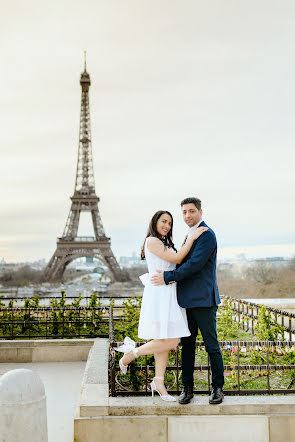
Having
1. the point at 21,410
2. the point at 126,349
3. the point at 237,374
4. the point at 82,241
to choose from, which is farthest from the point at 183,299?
the point at 82,241

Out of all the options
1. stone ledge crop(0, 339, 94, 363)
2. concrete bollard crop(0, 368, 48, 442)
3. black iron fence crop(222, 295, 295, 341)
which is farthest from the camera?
stone ledge crop(0, 339, 94, 363)

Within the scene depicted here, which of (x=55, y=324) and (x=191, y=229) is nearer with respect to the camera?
(x=191, y=229)

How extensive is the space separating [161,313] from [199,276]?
1.36 ft

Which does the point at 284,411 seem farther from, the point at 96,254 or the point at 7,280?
the point at 7,280

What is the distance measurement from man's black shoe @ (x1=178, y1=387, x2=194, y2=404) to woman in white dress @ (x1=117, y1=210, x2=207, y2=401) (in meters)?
0.08

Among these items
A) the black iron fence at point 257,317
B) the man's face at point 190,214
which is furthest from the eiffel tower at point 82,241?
the man's face at point 190,214

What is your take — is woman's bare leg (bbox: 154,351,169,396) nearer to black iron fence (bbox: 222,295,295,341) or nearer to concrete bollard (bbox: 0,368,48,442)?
concrete bollard (bbox: 0,368,48,442)

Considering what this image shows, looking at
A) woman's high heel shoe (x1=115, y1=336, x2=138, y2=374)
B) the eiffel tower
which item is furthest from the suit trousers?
the eiffel tower

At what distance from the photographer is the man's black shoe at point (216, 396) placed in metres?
3.45

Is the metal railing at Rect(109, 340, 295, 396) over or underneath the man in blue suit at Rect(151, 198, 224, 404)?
underneath

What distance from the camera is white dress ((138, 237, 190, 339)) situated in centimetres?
350

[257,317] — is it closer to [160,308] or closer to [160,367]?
[160,367]

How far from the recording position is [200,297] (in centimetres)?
350

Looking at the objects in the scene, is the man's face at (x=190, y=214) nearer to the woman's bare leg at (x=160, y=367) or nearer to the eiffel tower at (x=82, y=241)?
the woman's bare leg at (x=160, y=367)
